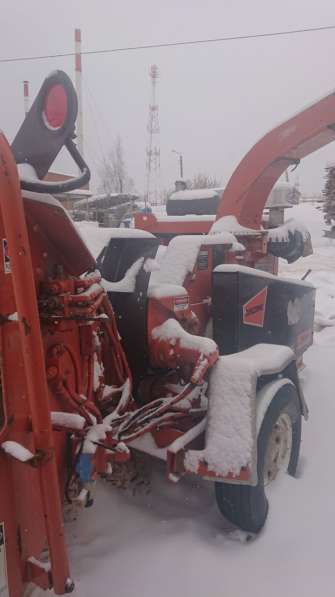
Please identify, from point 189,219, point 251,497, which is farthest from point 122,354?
point 189,219

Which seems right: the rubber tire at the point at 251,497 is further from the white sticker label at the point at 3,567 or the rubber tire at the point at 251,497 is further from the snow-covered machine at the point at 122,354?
the white sticker label at the point at 3,567

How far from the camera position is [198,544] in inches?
101

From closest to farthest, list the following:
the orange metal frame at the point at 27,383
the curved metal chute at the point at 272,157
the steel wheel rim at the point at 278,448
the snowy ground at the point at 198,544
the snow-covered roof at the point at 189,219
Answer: the orange metal frame at the point at 27,383 < the snowy ground at the point at 198,544 < the steel wheel rim at the point at 278,448 < the curved metal chute at the point at 272,157 < the snow-covered roof at the point at 189,219

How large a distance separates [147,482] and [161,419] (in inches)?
28.3

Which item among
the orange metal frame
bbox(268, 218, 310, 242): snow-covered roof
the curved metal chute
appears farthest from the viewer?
bbox(268, 218, 310, 242): snow-covered roof

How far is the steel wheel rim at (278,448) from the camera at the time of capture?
9.59ft

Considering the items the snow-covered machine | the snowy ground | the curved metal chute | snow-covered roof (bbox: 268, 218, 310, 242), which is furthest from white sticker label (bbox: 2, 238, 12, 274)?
snow-covered roof (bbox: 268, 218, 310, 242)

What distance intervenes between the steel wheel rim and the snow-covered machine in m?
0.01

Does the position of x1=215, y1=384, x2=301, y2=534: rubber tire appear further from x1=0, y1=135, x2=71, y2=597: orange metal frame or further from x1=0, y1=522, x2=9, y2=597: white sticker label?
x1=0, y1=522, x2=9, y2=597: white sticker label

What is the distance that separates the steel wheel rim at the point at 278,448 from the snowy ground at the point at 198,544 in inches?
3.2

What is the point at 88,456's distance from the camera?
81.7 inches

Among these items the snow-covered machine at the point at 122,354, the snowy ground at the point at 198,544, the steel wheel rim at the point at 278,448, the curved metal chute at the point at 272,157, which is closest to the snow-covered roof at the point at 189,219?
the curved metal chute at the point at 272,157

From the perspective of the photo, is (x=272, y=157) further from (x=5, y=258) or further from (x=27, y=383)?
(x=27, y=383)

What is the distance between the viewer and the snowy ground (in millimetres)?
2309
